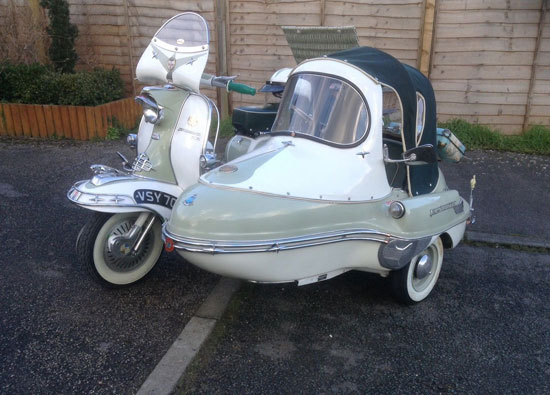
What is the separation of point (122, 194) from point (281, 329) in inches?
52.2

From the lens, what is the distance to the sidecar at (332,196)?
8.70 feet

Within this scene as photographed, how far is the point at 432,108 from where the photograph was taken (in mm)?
3533

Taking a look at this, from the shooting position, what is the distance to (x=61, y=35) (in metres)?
8.00

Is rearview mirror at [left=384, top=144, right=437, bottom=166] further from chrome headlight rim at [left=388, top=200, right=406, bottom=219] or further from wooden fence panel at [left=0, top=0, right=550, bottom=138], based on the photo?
wooden fence panel at [left=0, top=0, right=550, bottom=138]

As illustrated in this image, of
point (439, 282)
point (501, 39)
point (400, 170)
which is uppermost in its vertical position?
point (501, 39)

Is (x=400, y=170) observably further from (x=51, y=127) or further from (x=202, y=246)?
(x=51, y=127)

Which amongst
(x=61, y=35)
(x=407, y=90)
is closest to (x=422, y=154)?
(x=407, y=90)

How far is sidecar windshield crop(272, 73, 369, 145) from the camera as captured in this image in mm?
3066

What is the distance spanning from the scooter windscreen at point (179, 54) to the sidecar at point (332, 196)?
70 centimetres

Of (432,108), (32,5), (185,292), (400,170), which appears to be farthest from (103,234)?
(32,5)

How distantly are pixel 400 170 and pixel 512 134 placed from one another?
15.9 ft

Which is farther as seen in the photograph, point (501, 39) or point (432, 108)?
point (501, 39)

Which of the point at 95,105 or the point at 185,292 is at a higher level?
the point at 95,105

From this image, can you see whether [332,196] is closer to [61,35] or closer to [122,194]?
[122,194]
